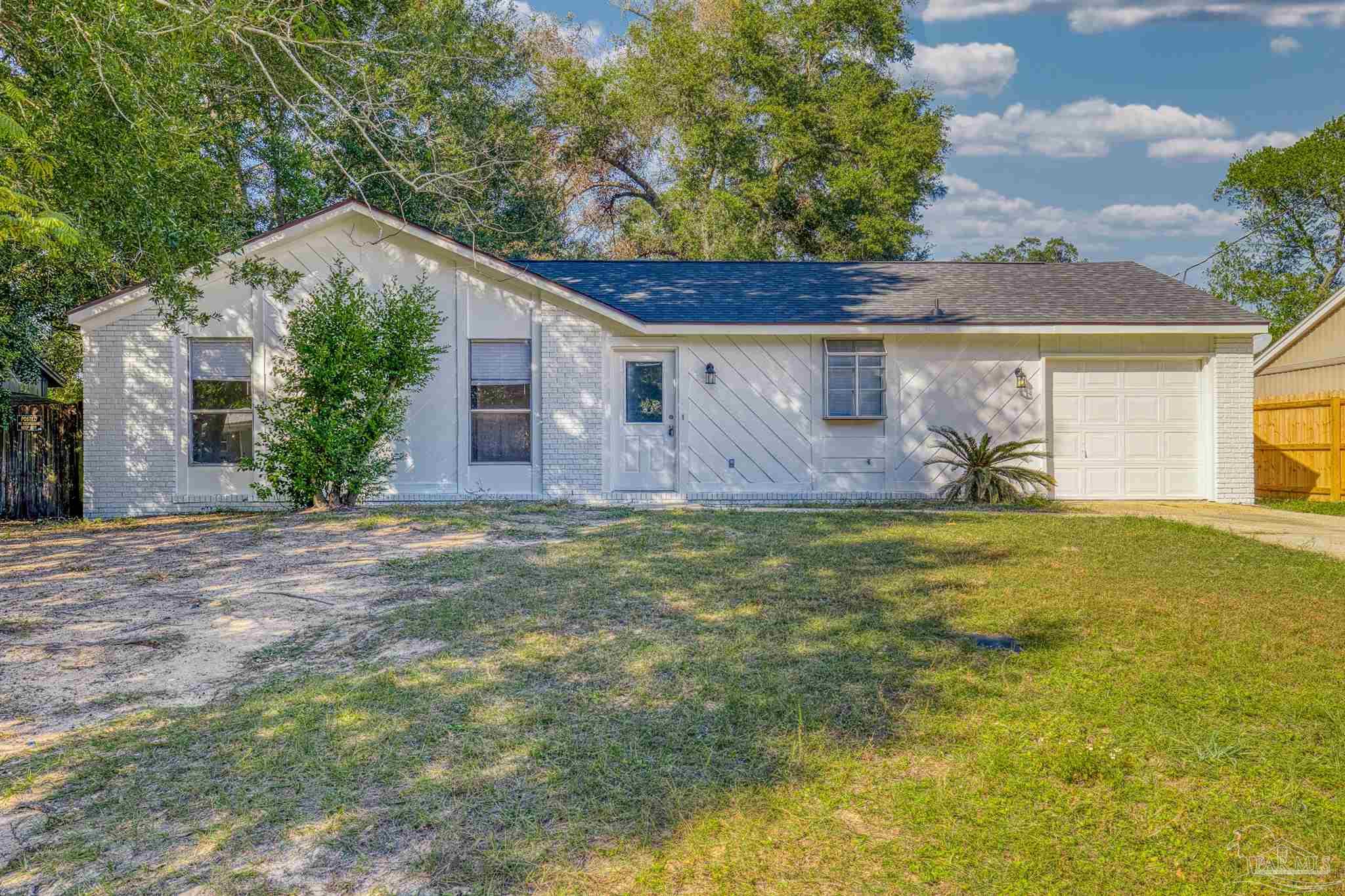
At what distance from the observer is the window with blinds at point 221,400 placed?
37.3ft

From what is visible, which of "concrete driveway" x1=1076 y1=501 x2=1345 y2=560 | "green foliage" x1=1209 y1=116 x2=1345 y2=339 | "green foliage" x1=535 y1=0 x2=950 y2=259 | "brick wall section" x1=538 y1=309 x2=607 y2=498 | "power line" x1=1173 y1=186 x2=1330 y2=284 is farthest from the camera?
"power line" x1=1173 y1=186 x2=1330 y2=284

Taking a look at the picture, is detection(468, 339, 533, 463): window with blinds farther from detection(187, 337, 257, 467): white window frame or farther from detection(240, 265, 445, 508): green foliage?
detection(187, 337, 257, 467): white window frame

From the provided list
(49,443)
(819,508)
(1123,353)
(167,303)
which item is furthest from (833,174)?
(49,443)

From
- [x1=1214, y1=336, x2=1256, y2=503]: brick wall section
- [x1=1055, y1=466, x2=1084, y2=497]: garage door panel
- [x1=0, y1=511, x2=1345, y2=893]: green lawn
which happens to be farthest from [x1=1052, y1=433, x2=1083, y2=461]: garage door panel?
[x1=0, y1=511, x2=1345, y2=893]: green lawn

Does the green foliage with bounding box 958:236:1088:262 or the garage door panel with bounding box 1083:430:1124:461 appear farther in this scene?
the green foliage with bounding box 958:236:1088:262

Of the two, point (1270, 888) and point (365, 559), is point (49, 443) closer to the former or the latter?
point (365, 559)

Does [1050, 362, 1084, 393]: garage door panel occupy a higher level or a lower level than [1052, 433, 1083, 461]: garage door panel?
higher

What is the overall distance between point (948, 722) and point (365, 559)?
5199mm

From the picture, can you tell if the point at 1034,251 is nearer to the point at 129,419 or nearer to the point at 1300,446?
the point at 1300,446

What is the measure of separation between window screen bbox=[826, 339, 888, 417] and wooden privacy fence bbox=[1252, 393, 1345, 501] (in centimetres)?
659

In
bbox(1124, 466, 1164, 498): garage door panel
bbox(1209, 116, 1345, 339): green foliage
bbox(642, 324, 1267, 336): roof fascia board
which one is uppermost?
bbox(1209, 116, 1345, 339): green foliage

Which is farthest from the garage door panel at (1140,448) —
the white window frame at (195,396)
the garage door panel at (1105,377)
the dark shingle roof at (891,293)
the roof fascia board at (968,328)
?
the white window frame at (195,396)

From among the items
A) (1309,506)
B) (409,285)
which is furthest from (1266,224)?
(409,285)

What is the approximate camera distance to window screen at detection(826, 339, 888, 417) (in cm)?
1205
